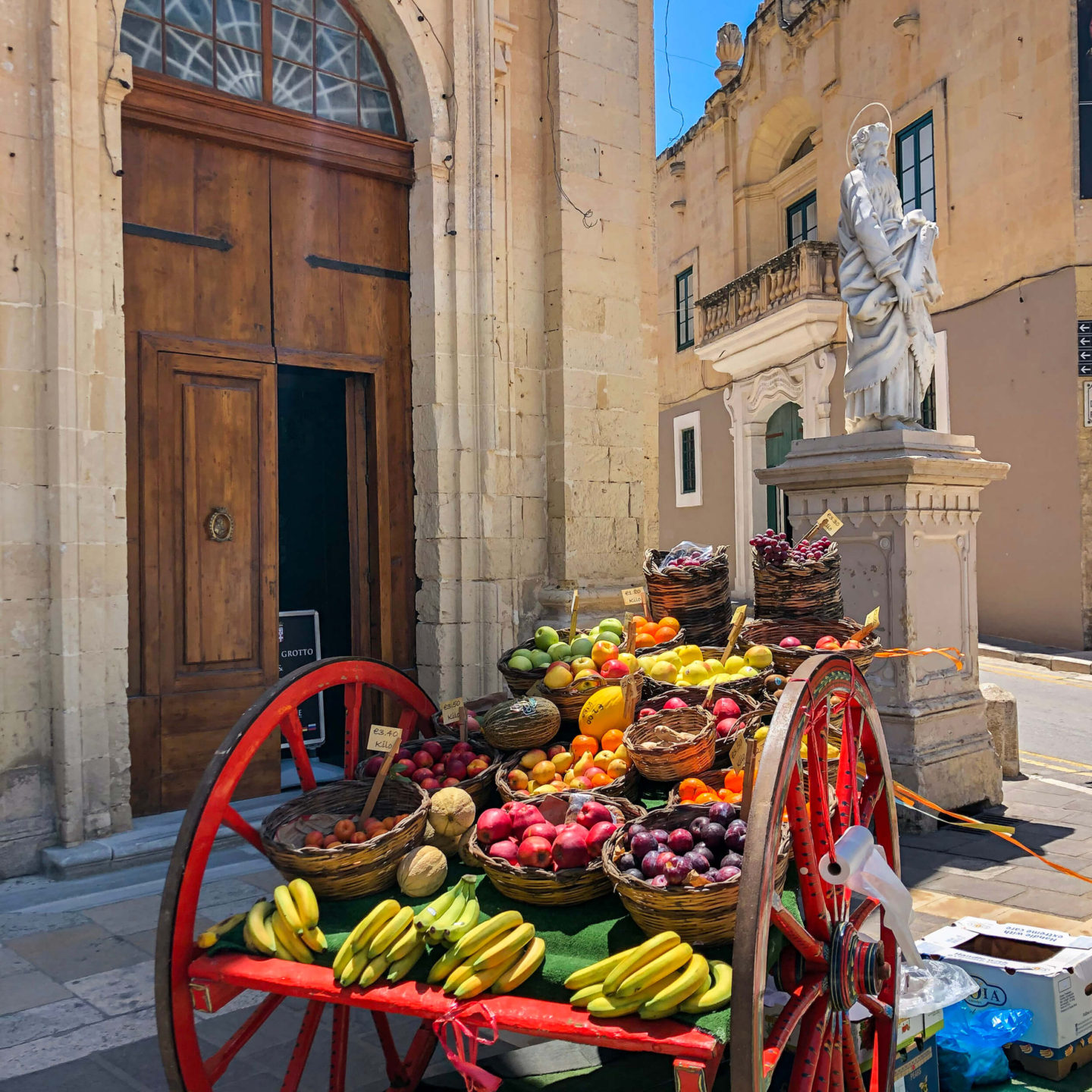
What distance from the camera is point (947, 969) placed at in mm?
3125

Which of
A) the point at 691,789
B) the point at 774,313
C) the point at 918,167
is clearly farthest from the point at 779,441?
the point at 691,789

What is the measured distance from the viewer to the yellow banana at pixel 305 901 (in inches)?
94.8

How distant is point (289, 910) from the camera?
95.3 inches

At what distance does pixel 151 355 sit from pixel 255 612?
5.06 ft

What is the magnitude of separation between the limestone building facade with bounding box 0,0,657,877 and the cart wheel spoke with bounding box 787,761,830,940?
387cm

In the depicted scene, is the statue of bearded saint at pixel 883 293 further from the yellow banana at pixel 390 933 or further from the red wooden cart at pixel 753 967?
the yellow banana at pixel 390 933

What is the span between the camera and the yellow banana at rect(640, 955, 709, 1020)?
1.96 m

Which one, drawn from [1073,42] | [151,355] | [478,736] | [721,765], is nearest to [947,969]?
[721,765]

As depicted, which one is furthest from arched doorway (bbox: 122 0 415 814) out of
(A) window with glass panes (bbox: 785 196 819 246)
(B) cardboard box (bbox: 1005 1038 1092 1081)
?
(A) window with glass panes (bbox: 785 196 819 246)

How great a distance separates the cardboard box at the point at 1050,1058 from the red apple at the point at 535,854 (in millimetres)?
1732

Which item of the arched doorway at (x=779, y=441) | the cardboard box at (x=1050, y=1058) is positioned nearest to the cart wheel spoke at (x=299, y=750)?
the cardboard box at (x=1050, y=1058)

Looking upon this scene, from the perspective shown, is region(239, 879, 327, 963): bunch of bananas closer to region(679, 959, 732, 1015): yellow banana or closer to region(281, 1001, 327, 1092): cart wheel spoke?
region(281, 1001, 327, 1092): cart wheel spoke

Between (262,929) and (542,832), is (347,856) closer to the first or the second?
(262,929)

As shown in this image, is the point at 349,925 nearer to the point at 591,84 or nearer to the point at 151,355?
the point at 151,355
